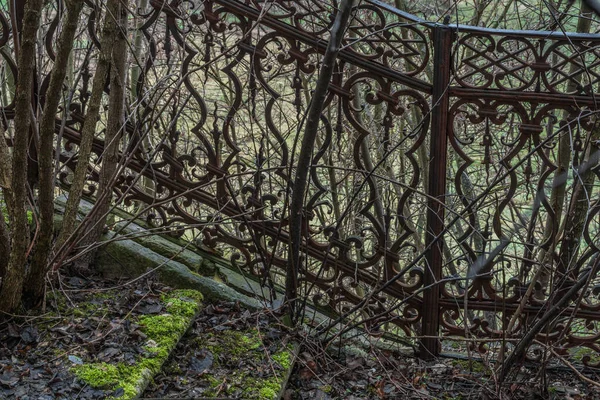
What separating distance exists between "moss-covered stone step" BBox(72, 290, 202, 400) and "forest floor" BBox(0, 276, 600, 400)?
0.11 feet

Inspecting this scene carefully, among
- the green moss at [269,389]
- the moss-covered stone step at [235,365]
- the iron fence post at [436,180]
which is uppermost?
the iron fence post at [436,180]

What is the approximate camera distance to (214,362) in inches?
129

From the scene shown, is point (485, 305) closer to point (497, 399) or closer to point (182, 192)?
point (497, 399)

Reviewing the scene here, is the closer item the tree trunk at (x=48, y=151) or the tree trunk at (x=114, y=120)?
the tree trunk at (x=48, y=151)

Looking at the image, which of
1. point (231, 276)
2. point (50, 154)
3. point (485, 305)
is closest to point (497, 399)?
point (485, 305)

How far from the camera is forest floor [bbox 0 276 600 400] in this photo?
9.47 feet

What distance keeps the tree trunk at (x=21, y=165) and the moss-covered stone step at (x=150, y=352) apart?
1.53 ft

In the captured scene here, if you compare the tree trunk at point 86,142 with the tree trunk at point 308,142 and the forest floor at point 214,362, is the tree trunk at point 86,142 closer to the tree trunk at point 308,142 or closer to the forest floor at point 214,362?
the forest floor at point 214,362

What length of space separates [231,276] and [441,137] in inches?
57.8

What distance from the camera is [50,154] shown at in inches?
110

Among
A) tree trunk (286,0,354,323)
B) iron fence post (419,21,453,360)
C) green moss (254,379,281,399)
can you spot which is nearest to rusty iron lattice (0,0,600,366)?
iron fence post (419,21,453,360)

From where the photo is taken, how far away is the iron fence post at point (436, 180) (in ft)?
11.8

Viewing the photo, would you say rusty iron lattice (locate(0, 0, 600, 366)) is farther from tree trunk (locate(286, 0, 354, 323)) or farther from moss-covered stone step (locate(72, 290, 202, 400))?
moss-covered stone step (locate(72, 290, 202, 400))

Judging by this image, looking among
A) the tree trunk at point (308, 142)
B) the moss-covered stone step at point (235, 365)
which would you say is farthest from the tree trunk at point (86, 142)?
the tree trunk at point (308, 142)
